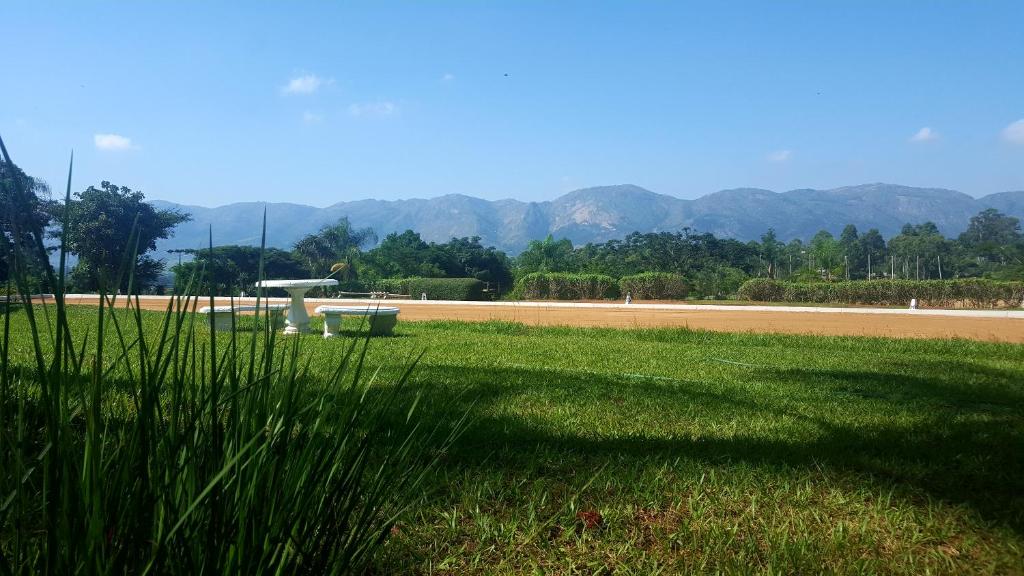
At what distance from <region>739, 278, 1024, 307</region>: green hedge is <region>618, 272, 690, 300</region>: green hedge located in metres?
3.21

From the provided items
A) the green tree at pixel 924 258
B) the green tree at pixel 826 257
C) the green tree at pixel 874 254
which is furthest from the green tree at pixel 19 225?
the green tree at pixel 874 254

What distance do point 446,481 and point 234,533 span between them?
1.53 metres

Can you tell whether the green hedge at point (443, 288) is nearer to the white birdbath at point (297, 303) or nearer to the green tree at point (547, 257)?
the green tree at point (547, 257)

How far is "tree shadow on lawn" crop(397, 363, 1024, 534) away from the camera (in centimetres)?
279

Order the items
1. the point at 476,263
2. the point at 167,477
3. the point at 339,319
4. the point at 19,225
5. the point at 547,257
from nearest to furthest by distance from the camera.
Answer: the point at 19,225
the point at 167,477
the point at 339,319
the point at 547,257
the point at 476,263

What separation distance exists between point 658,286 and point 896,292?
1001 cm

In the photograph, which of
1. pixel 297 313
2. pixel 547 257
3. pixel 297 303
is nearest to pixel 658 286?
pixel 547 257

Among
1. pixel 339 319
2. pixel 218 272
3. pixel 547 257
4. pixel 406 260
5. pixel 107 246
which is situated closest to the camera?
pixel 218 272

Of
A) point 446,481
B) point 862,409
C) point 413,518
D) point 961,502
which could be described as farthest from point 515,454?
point 862,409

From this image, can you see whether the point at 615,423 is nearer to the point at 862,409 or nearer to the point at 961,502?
the point at 961,502

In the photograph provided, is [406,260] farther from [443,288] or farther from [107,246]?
[107,246]

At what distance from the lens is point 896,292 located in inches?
1156

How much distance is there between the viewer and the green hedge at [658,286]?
3238 centimetres

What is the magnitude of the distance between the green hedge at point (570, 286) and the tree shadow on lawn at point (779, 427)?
27.1 meters
